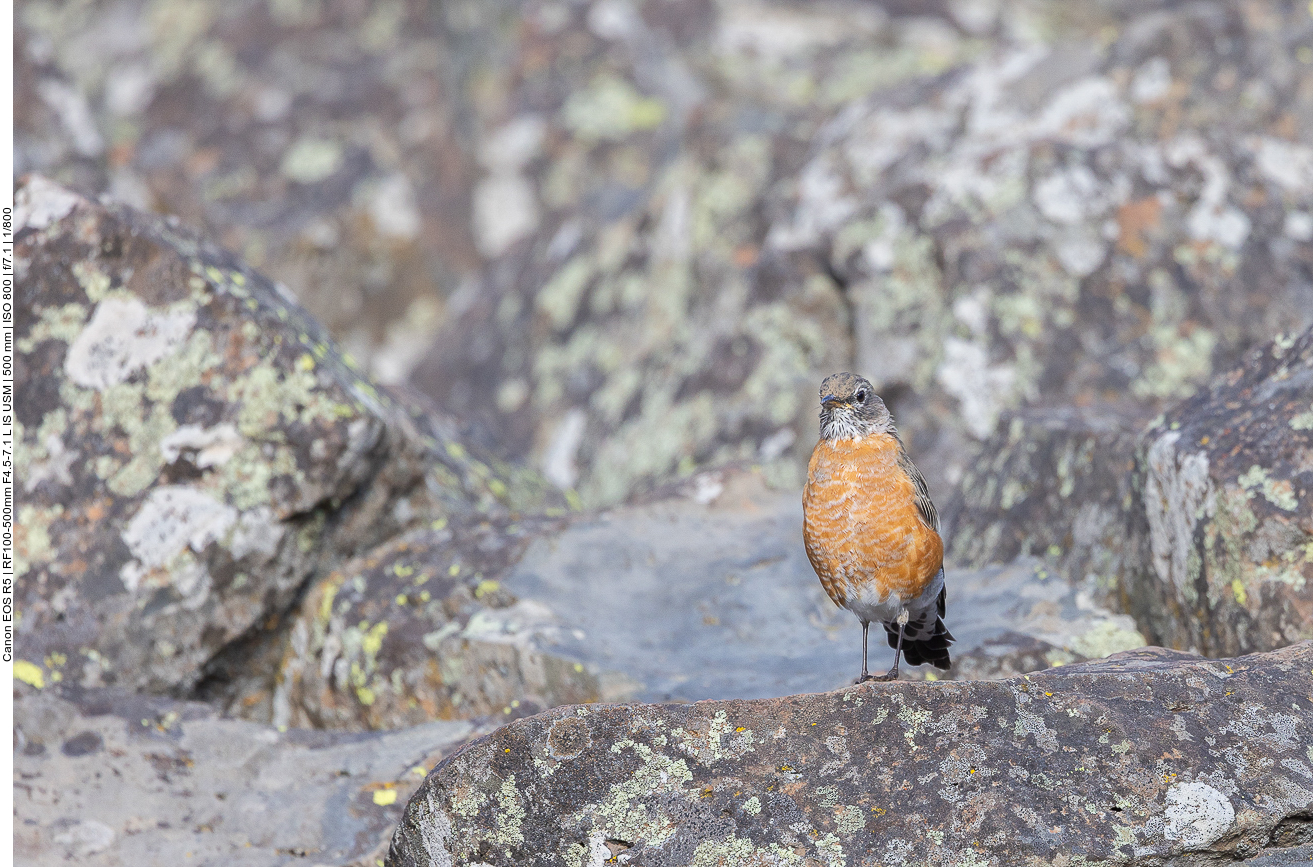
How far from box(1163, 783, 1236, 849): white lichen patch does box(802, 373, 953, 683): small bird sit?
1.39m

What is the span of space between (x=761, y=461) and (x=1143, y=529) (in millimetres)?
3321

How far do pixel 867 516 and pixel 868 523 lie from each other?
0.10ft

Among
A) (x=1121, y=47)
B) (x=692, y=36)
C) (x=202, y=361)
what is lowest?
(x=202, y=361)

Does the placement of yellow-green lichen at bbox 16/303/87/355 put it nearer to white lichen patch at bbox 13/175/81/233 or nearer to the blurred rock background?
the blurred rock background

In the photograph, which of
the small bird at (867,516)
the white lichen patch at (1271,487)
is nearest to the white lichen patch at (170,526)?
the small bird at (867,516)

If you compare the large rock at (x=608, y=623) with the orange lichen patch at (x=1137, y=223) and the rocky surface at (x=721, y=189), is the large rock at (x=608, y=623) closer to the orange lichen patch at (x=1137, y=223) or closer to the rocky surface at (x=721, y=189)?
the rocky surface at (x=721, y=189)

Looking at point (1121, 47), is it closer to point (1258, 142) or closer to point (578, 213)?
point (1258, 142)

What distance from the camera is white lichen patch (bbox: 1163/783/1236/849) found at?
362 cm

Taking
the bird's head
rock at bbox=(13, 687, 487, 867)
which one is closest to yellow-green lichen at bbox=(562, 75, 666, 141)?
the bird's head

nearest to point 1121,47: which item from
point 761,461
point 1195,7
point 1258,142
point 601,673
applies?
point 1195,7

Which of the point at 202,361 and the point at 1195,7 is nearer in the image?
the point at 202,361

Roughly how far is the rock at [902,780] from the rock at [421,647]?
168 centimetres

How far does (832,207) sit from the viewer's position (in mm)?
9570

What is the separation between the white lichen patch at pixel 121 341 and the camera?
21.5 ft
